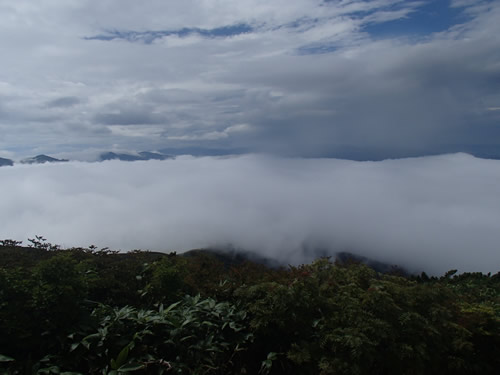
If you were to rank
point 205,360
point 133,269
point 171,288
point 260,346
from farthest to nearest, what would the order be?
point 133,269 → point 171,288 → point 260,346 → point 205,360

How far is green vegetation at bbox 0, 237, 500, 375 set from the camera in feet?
13.4

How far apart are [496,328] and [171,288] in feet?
13.3

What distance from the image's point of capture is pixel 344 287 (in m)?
4.89

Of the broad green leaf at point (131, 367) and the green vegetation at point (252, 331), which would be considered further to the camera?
the green vegetation at point (252, 331)

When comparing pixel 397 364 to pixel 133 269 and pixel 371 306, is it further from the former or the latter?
pixel 133 269

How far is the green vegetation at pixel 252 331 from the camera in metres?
4.09

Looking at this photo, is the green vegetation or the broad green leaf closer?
the broad green leaf

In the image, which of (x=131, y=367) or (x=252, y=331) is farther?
(x=252, y=331)

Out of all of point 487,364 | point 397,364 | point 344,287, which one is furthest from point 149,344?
point 487,364

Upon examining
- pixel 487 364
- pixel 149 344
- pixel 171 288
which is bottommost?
pixel 487 364

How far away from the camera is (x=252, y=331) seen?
15.7ft

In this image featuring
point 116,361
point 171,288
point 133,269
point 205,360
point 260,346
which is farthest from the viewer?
point 133,269

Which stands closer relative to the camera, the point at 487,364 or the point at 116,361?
the point at 116,361

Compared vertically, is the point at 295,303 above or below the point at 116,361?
above
